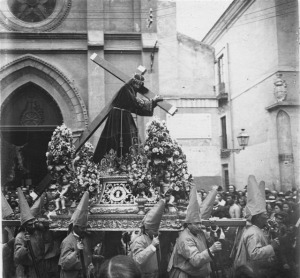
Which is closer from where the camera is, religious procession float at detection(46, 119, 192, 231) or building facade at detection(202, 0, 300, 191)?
religious procession float at detection(46, 119, 192, 231)

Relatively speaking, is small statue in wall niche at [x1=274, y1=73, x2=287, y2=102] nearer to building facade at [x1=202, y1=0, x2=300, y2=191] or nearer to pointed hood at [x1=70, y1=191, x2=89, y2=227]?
building facade at [x1=202, y1=0, x2=300, y2=191]

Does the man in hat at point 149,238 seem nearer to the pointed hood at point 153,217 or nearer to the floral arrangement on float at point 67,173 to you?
the pointed hood at point 153,217

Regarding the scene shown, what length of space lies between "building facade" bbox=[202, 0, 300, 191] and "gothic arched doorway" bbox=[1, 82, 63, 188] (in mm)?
5608

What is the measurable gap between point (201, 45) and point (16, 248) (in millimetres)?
9431

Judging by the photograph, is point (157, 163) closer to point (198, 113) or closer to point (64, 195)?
point (64, 195)

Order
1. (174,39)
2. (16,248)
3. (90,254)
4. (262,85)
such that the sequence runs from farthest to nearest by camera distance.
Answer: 1. (174,39)
2. (262,85)
3. (90,254)
4. (16,248)

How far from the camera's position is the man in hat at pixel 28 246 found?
5.39 meters

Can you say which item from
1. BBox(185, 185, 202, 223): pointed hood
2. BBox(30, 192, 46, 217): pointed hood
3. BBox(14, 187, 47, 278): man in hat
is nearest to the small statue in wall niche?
BBox(185, 185, 202, 223): pointed hood

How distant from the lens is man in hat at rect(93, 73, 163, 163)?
6902 millimetres

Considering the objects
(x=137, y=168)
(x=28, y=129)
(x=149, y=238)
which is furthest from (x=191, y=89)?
(x=149, y=238)

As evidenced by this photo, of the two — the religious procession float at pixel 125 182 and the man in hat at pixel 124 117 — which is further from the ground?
the man in hat at pixel 124 117

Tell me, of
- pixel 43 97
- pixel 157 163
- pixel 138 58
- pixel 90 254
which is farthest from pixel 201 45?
pixel 90 254

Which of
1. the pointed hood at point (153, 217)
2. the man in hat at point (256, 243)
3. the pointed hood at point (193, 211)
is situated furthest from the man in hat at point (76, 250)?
the man in hat at point (256, 243)

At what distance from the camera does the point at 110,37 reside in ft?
40.5
